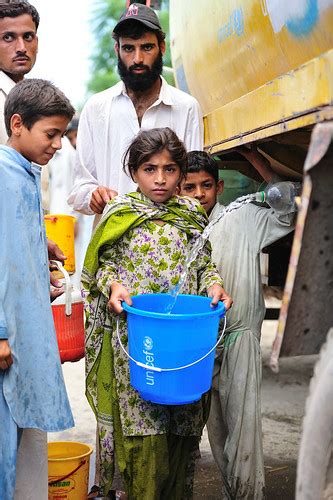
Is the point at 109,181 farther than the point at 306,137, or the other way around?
the point at 109,181

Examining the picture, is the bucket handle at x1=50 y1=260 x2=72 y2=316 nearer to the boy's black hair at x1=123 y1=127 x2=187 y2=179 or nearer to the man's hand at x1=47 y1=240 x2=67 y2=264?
the man's hand at x1=47 y1=240 x2=67 y2=264

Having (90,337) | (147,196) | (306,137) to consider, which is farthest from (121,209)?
(306,137)

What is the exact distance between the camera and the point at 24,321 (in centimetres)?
238

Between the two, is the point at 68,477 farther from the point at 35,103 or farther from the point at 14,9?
the point at 14,9

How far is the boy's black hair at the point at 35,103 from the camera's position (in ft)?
7.91

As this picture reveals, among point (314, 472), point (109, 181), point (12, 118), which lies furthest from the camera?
point (109, 181)

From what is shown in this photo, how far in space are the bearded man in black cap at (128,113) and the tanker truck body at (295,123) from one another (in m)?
0.19

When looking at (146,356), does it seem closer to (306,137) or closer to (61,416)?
(61,416)

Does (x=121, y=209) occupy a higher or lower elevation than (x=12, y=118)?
lower

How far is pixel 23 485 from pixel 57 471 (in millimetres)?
500

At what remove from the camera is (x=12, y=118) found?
2.43m

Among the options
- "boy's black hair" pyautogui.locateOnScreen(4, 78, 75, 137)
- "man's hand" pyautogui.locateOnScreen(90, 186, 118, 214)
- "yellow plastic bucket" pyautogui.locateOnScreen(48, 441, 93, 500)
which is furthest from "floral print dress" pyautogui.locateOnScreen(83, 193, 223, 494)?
"boy's black hair" pyautogui.locateOnScreen(4, 78, 75, 137)

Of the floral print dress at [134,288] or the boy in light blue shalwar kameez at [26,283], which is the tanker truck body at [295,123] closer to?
the floral print dress at [134,288]

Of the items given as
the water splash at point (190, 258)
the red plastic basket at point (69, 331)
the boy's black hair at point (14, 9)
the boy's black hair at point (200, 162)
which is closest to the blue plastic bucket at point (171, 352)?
the water splash at point (190, 258)
